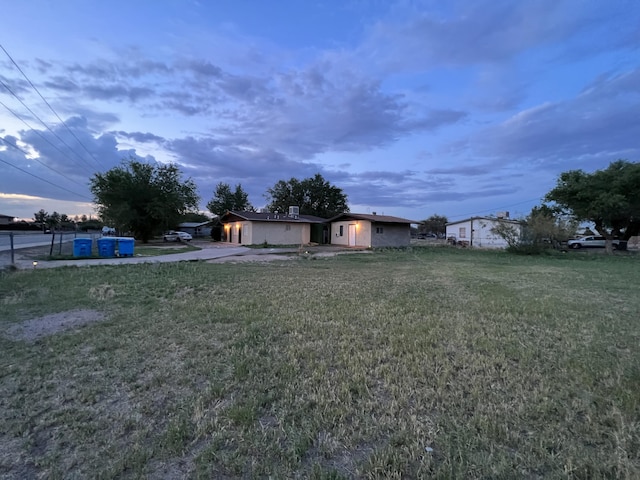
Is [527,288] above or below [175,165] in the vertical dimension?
below

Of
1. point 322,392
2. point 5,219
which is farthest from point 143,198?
point 5,219

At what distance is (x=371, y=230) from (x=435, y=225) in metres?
53.7

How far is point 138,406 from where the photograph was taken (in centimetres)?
268

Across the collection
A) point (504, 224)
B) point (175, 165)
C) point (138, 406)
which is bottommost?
point (138, 406)

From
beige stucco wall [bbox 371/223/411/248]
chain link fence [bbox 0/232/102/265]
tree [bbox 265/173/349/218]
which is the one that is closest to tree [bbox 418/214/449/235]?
tree [bbox 265/173/349/218]

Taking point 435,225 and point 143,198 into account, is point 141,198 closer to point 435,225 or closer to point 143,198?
point 143,198

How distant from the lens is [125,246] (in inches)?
615

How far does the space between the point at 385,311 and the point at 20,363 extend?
4.84 m

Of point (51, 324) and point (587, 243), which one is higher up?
point (587, 243)

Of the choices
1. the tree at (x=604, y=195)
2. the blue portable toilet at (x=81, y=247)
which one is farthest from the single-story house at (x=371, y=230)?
the blue portable toilet at (x=81, y=247)

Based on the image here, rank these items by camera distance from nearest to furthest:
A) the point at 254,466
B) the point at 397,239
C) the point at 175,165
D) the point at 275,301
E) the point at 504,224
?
the point at 254,466
the point at 275,301
the point at 504,224
the point at 397,239
the point at 175,165

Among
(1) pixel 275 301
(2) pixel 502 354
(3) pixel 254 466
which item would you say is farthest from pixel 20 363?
(2) pixel 502 354

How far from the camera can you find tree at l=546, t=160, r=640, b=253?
22.1m

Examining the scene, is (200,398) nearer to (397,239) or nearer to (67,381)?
(67,381)
